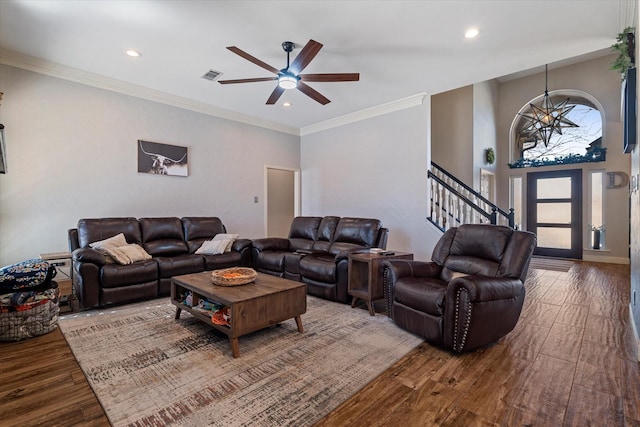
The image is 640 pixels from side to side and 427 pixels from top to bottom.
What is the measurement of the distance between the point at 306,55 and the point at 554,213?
744cm

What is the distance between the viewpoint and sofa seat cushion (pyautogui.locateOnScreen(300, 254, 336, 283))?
11.9 feet

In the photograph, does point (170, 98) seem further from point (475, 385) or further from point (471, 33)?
point (475, 385)

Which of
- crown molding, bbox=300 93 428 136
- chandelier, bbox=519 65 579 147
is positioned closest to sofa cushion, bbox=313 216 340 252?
crown molding, bbox=300 93 428 136

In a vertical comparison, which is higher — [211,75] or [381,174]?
[211,75]

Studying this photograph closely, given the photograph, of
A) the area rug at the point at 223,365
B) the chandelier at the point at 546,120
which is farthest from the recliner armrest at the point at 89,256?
the chandelier at the point at 546,120

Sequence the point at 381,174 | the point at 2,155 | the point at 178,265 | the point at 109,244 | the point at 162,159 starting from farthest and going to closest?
the point at 381,174
the point at 162,159
the point at 178,265
the point at 109,244
the point at 2,155

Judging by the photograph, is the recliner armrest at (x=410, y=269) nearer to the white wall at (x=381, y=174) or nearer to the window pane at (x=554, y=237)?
the white wall at (x=381, y=174)

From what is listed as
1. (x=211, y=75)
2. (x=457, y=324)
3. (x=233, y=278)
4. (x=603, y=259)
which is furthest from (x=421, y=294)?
(x=603, y=259)

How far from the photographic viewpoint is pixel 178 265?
12.7 feet

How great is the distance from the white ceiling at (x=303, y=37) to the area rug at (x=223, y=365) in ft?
9.75

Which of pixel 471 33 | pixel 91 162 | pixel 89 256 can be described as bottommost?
pixel 89 256

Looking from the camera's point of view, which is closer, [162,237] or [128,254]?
[128,254]

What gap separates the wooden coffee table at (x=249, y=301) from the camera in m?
2.30

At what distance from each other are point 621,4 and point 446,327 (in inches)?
127
